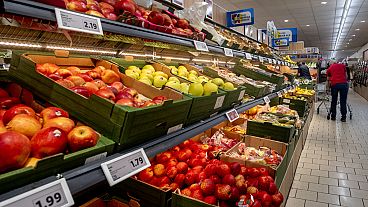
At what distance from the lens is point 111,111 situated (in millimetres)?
1060

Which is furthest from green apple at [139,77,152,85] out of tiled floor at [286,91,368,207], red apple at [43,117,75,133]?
tiled floor at [286,91,368,207]

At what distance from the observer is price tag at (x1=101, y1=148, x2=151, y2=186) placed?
36.4 inches

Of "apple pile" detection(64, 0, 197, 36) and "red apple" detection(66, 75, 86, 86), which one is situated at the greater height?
"apple pile" detection(64, 0, 197, 36)

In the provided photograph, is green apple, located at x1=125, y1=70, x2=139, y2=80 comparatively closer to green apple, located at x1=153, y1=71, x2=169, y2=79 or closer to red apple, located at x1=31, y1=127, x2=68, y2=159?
green apple, located at x1=153, y1=71, x2=169, y2=79

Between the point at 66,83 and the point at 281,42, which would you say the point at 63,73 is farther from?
the point at 281,42

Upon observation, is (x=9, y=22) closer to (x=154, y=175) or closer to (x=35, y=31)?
(x=35, y=31)

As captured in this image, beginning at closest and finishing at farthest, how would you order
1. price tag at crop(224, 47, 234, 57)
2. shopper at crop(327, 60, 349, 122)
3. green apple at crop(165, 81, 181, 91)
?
green apple at crop(165, 81, 181, 91), price tag at crop(224, 47, 234, 57), shopper at crop(327, 60, 349, 122)

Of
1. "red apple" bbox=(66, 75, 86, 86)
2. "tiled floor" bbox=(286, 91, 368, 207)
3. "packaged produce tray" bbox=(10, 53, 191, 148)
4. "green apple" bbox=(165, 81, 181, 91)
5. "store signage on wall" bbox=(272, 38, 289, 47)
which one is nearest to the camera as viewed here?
"packaged produce tray" bbox=(10, 53, 191, 148)

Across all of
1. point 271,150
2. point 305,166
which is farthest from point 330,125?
point 271,150

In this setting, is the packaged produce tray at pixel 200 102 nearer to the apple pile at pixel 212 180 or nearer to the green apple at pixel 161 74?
the green apple at pixel 161 74

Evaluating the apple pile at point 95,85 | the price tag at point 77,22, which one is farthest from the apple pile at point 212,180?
the price tag at point 77,22

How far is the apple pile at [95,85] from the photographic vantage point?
1.26m

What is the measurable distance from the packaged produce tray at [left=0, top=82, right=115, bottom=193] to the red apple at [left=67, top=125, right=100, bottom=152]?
0.09 feet

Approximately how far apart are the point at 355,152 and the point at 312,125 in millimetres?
2216
